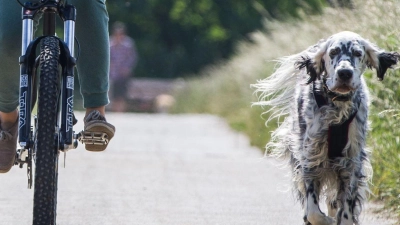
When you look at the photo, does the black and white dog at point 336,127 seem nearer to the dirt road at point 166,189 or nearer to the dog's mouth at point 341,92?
the dog's mouth at point 341,92

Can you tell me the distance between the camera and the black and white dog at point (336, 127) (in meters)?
5.85

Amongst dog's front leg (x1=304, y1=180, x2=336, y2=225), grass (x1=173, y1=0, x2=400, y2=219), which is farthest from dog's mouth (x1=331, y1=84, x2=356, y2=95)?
grass (x1=173, y1=0, x2=400, y2=219)

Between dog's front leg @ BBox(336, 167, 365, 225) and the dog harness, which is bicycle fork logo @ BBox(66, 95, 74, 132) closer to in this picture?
the dog harness

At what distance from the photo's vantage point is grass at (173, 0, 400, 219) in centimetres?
736

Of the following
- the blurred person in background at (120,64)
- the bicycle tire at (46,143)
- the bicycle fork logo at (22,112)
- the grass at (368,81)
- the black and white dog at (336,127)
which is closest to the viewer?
the bicycle tire at (46,143)

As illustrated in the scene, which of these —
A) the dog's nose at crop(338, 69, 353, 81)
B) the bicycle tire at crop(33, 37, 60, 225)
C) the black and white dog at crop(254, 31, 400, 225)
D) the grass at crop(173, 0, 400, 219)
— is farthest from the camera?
the grass at crop(173, 0, 400, 219)

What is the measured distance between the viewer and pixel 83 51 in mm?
5543

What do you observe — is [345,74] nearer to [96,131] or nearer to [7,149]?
[96,131]

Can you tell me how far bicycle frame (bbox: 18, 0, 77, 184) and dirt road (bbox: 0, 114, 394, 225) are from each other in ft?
5.62

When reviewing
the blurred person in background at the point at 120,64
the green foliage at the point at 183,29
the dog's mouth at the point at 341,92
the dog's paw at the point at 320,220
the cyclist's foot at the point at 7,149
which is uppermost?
the green foliage at the point at 183,29

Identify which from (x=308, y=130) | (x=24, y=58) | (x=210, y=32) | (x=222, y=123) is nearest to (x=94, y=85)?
(x=24, y=58)

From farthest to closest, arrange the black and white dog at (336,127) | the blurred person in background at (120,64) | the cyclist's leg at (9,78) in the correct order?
the blurred person in background at (120,64), the black and white dog at (336,127), the cyclist's leg at (9,78)

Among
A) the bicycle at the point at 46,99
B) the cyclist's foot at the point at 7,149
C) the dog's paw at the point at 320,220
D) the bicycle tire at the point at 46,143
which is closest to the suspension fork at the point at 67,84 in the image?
the bicycle at the point at 46,99

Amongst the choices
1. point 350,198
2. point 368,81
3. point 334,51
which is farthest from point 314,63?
point 368,81
